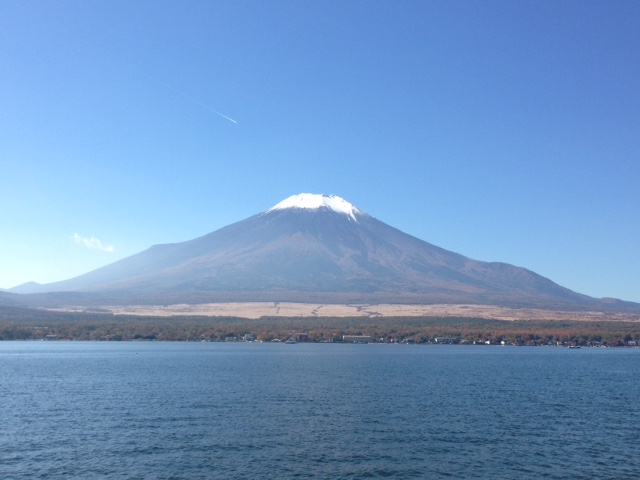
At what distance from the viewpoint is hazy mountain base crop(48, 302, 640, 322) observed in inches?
5827

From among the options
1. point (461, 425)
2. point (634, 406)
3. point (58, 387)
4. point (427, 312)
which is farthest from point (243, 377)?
point (427, 312)

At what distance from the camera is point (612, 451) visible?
27.4 m

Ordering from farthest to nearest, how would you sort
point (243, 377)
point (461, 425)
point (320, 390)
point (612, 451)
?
1. point (243, 377)
2. point (320, 390)
3. point (461, 425)
4. point (612, 451)

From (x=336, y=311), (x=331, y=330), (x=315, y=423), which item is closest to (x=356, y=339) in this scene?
(x=331, y=330)

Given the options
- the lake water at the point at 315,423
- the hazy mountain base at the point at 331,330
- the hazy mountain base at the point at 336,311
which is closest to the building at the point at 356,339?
the hazy mountain base at the point at 331,330

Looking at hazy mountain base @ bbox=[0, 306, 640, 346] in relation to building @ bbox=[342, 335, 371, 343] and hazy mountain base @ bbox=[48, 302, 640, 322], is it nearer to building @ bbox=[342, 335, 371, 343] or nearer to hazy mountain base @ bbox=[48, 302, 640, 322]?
building @ bbox=[342, 335, 371, 343]

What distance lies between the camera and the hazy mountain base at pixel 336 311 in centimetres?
14800

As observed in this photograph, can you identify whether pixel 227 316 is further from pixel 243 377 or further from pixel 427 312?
pixel 243 377

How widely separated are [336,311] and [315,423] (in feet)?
403

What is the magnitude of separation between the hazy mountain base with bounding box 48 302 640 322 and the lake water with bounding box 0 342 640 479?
295ft

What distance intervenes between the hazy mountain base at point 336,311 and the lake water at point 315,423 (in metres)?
89.9

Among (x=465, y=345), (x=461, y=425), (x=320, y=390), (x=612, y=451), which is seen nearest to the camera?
(x=612, y=451)

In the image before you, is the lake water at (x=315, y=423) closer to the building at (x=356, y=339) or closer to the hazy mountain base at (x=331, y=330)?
the building at (x=356, y=339)

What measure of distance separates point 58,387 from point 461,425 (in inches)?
1091
